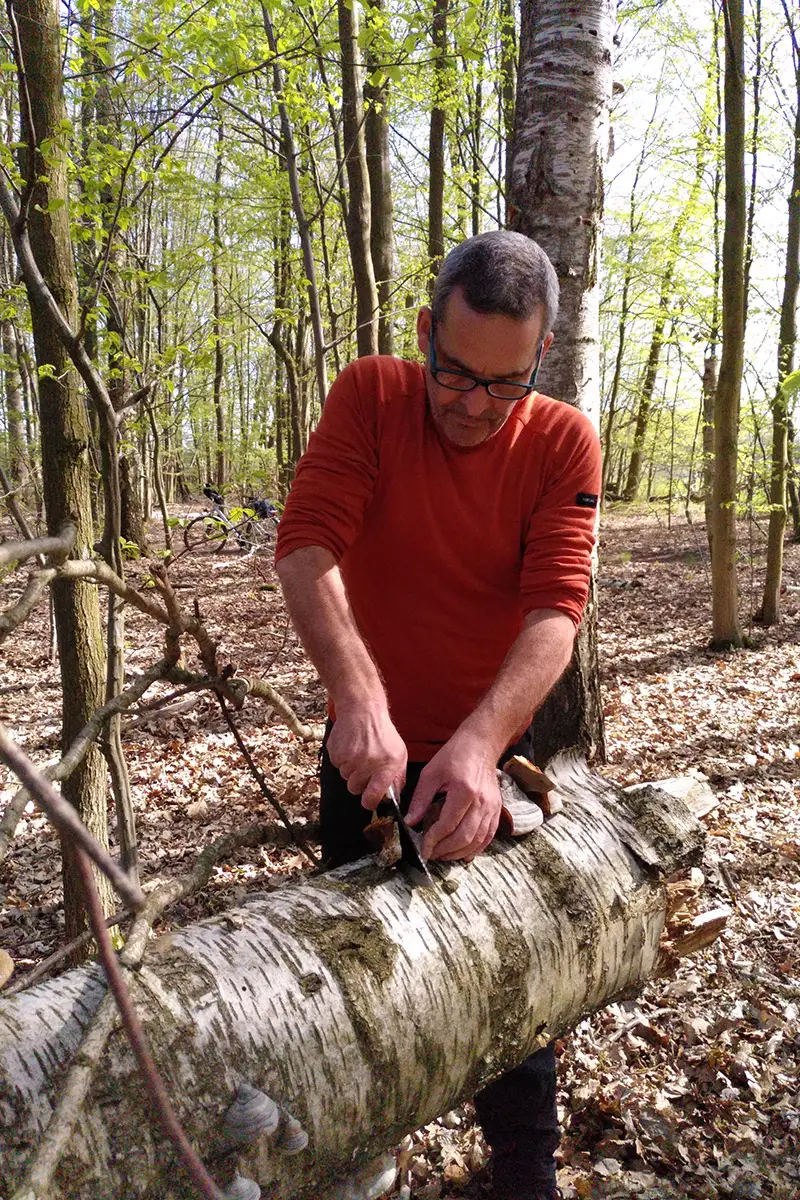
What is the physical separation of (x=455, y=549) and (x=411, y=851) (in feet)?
2.81

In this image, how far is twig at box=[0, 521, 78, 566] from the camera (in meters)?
1.05

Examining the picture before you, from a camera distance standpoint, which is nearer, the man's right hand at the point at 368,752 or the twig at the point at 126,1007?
the twig at the point at 126,1007

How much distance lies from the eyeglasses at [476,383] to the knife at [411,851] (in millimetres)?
1091

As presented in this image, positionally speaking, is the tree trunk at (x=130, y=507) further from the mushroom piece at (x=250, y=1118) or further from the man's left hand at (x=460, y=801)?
the mushroom piece at (x=250, y=1118)

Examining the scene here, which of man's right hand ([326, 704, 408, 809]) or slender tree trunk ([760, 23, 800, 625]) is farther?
slender tree trunk ([760, 23, 800, 625])

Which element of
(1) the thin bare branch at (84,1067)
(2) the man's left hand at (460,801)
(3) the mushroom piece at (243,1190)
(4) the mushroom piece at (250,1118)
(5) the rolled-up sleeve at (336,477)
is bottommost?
(3) the mushroom piece at (243,1190)

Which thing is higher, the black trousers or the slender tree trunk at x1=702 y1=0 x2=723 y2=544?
the slender tree trunk at x1=702 y1=0 x2=723 y2=544

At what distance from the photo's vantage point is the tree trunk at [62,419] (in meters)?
2.51

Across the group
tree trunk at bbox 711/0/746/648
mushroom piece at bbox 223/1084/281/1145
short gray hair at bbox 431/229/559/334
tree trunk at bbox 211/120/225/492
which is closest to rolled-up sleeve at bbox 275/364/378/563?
short gray hair at bbox 431/229/559/334

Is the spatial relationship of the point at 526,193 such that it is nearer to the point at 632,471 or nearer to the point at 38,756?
the point at 38,756

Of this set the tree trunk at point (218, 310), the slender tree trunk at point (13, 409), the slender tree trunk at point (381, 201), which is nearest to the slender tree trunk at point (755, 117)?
the slender tree trunk at point (381, 201)

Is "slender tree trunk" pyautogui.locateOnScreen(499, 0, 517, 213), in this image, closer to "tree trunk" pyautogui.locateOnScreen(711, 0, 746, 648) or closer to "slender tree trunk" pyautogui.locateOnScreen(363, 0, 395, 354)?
"slender tree trunk" pyautogui.locateOnScreen(363, 0, 395, 354)

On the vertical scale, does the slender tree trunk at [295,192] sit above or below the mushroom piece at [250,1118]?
above

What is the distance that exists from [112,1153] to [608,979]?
121 cm
